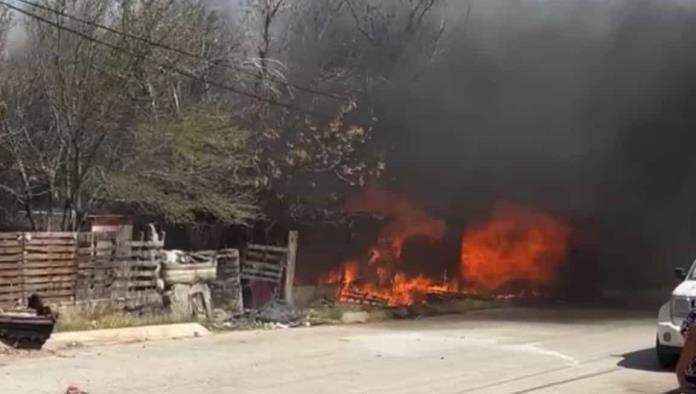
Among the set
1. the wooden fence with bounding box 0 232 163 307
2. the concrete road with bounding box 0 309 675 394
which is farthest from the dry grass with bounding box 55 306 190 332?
the concrete road with bounding box 0 309 675 394

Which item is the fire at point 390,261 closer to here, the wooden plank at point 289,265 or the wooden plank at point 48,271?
the wooden plank at point 289,265

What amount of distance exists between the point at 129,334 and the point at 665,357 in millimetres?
6614

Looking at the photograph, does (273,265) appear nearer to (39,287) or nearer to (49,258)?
(49,258)

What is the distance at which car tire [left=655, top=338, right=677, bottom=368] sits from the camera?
10141 mm

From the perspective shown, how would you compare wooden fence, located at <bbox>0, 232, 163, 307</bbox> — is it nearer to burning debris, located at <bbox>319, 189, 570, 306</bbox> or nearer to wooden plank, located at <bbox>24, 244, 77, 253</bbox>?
wooden plank, located at <bbox>24, 244, 77, 253</bbox>

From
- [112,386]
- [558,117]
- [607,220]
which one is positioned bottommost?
[112,386]

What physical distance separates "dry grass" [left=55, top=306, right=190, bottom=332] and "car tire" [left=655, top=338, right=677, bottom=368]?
6.88 m

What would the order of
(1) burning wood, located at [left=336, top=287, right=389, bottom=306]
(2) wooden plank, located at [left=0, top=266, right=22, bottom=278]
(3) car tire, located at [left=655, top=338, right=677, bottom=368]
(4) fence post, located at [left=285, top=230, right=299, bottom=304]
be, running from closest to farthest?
(3) car tire, located at [left=655, top=338, right=677, bottom=368] < (2) wooden plank, located at [left=0, top=266, right=22, bottom=278] < (4) fence post, located at [left=285, top=230, right=299, bottom=304] < (1) burning wood, located at [left=336, top=287, right=389, bottom=306]

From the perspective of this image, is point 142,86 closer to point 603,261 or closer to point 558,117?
point 558,117

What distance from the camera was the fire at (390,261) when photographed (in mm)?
20969

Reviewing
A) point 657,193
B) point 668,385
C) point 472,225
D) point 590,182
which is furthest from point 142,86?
point 657,193

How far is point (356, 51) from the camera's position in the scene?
70.3ft

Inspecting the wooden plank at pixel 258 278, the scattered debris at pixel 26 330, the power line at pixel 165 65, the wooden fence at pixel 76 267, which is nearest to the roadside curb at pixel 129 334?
the scattered debris at pixel 26 330

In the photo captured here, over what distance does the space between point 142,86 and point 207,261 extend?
10.1ft
